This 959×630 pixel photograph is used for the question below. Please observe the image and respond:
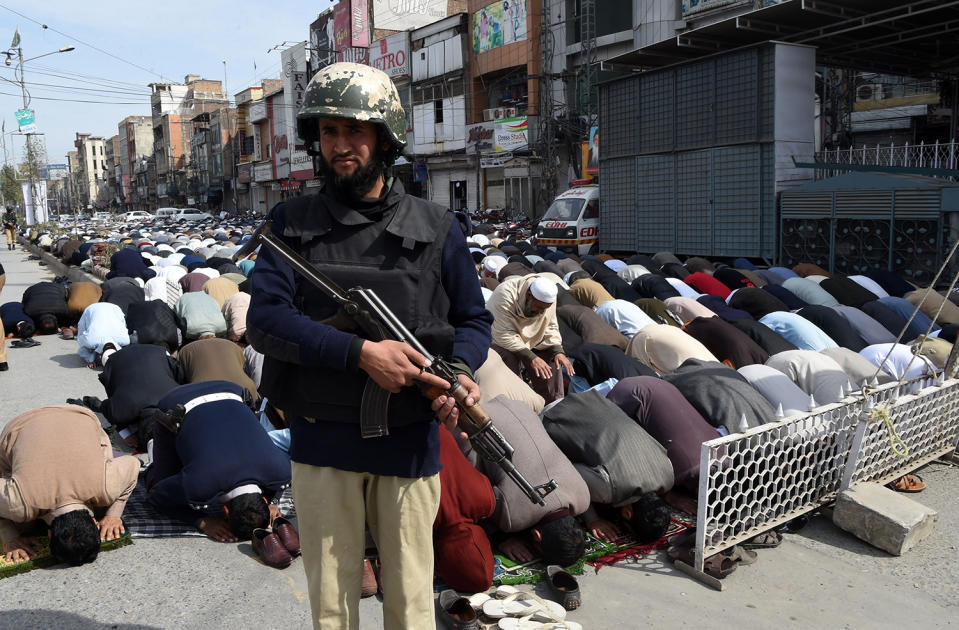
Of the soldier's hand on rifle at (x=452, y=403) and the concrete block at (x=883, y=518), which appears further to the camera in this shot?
the concrete block at (x=883, y=518)

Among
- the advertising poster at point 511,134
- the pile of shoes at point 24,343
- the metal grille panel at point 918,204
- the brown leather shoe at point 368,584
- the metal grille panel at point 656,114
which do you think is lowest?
the brown leather shoe at point 368,584

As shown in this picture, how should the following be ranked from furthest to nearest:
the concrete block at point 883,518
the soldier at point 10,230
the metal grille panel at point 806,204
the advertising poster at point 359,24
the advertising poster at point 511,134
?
the advertising poster at point 359,24, the advertising poster at point 511,134, the soldier at point 10,230, the metal grille panel at point 806,204, the concrete block at point 883,518

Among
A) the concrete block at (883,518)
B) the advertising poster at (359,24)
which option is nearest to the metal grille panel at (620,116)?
the concrete block at (883,518)

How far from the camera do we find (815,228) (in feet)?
39.2

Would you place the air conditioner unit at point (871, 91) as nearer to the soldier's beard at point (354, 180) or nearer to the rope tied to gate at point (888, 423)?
the rope tied to gate at point (888, 423)

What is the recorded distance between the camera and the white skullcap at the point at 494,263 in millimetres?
11277

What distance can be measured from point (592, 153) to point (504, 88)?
10.2 metres

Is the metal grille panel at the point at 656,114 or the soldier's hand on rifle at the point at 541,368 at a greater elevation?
the metal grille panel at the point at 656,114

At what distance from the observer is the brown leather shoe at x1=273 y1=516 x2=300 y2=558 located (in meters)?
3.53

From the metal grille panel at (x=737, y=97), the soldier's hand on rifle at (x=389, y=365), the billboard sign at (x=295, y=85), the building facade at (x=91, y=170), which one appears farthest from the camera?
the building facade at (x=91, y=170)

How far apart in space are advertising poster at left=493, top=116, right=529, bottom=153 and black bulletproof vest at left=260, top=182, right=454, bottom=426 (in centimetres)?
2783

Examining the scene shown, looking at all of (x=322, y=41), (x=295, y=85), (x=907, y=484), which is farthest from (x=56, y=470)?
(x=295, y=85)

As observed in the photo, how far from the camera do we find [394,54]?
123ft

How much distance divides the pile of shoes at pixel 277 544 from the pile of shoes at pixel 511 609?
2.76ft
